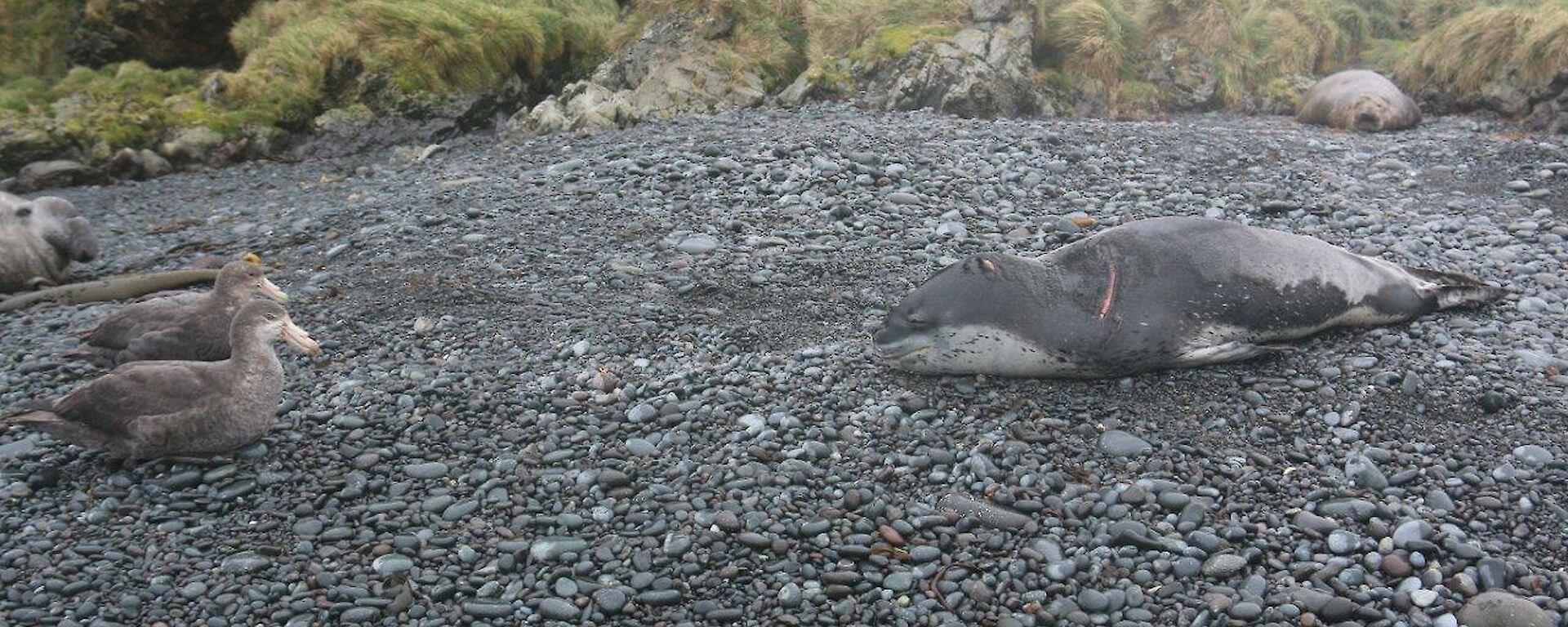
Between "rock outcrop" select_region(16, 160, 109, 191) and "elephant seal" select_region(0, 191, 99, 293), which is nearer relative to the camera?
"elephant seal" select_region(0, 191, 99, 293)

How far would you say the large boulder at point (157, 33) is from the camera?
12.8m

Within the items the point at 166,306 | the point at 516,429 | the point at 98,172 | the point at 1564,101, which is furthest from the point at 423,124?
the point at 1564,101

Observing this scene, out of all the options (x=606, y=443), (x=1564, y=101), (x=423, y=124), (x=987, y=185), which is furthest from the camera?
(x=423, y=124)

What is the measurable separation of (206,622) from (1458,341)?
547cm

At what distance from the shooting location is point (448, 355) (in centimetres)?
546

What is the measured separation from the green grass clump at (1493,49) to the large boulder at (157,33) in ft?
44.5

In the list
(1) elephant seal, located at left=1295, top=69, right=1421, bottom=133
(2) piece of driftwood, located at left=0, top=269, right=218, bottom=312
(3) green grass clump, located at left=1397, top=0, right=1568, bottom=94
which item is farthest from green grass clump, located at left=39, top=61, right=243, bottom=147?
(3) green grass clump, located at left=1397, top=0, right=1568, bottom=94

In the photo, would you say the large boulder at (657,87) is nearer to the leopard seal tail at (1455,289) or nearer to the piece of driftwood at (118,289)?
the piece of driftwood at (118,289)

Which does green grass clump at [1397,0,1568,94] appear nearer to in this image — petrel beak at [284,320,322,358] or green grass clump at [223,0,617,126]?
green grass clump at [223,0,617,126]

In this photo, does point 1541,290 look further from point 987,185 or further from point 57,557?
point 57,557

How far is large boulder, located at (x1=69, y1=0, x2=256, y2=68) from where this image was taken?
12812 mm

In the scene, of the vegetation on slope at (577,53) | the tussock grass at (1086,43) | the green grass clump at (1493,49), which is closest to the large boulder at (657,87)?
the vegetation on slope at (577,53)

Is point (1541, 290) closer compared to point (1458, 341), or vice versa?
point (1458, 341)

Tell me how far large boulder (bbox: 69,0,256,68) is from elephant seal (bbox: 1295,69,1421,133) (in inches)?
476
